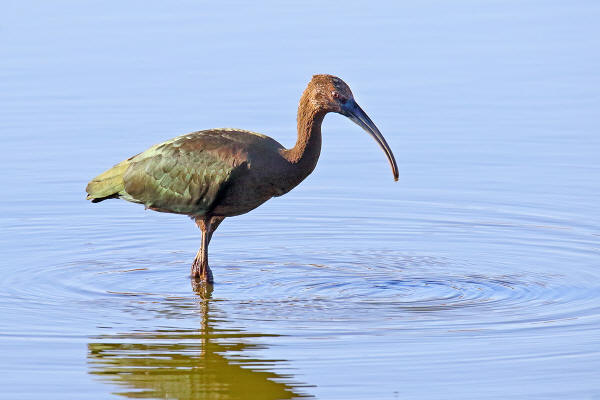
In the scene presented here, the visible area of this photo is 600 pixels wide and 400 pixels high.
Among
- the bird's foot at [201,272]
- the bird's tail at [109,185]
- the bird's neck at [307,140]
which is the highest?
the bird's neck at [307,140]

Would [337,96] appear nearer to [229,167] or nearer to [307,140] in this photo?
[307,140]

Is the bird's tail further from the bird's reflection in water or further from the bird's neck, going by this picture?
the bird's reflection in water

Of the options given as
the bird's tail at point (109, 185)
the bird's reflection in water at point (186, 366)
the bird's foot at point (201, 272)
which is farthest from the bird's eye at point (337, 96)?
the bird's reflection in water at point (186, 366)

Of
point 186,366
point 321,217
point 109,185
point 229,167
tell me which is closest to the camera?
point 186,366

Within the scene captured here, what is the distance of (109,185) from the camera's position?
1315cm

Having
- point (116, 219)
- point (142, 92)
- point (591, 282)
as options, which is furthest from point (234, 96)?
point (591, 282)

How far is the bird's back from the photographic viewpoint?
1230cm

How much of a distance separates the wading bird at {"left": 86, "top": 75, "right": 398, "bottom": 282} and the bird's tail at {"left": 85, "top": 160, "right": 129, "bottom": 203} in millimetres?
83

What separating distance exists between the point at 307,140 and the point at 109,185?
197 centimetres

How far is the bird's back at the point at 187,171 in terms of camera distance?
12.3 m

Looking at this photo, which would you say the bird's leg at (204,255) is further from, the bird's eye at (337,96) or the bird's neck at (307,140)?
the bird's eye at (337,96)

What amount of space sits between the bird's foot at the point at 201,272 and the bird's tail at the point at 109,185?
0.98m

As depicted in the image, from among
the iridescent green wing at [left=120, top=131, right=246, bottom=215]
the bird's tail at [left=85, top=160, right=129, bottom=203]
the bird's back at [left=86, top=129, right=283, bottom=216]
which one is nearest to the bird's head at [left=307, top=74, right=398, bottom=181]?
the bird's back at [left=86, top=129, right=283, bottom=216]

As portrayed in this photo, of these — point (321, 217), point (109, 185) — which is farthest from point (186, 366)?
point (321, 217)
